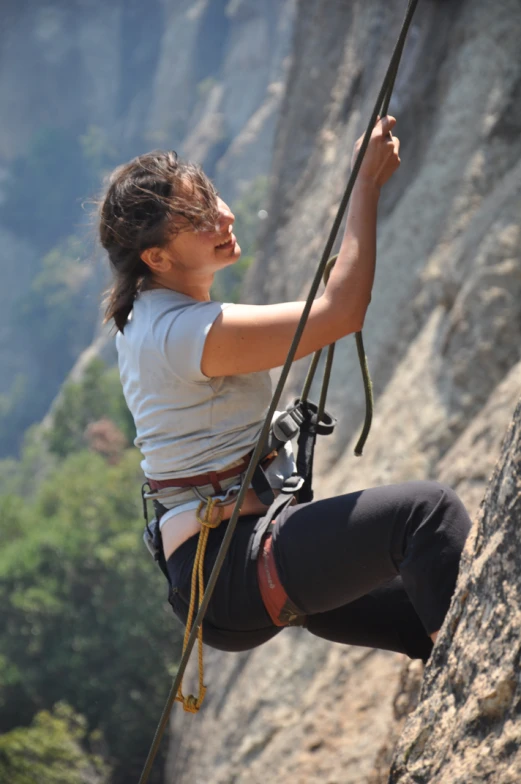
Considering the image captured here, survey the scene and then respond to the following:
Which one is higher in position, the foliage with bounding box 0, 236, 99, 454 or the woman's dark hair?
the woman's dark hair

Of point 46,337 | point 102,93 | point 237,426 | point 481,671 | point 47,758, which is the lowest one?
point 46,337

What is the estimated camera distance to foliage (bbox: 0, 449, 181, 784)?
2023 cm

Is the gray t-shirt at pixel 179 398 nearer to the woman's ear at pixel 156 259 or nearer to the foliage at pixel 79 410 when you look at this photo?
the woman's ear at pixel 156 259

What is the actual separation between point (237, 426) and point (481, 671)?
2.48 feet

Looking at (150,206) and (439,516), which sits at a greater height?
(150,206)

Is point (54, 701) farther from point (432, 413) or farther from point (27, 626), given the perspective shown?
point (432, 413)

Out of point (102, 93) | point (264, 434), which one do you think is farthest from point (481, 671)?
point (102, 93)

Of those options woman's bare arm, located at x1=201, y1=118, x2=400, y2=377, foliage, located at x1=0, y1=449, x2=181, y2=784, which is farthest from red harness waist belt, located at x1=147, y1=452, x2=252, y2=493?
foliage, located at x1=0, y1=449, x2=181, y2=784

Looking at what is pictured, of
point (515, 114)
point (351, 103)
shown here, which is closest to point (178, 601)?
point (515, 114)

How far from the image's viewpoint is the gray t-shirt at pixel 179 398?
2041mm

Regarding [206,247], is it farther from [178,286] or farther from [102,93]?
[102,93]

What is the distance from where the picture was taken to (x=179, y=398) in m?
2.10

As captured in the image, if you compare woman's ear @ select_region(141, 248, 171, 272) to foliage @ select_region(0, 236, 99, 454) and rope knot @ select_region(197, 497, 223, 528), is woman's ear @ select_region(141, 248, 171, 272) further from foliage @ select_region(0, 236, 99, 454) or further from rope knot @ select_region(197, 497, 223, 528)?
foliage @ select_region(0, 236, 99, 454)

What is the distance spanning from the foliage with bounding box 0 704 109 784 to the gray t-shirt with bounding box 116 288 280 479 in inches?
586
